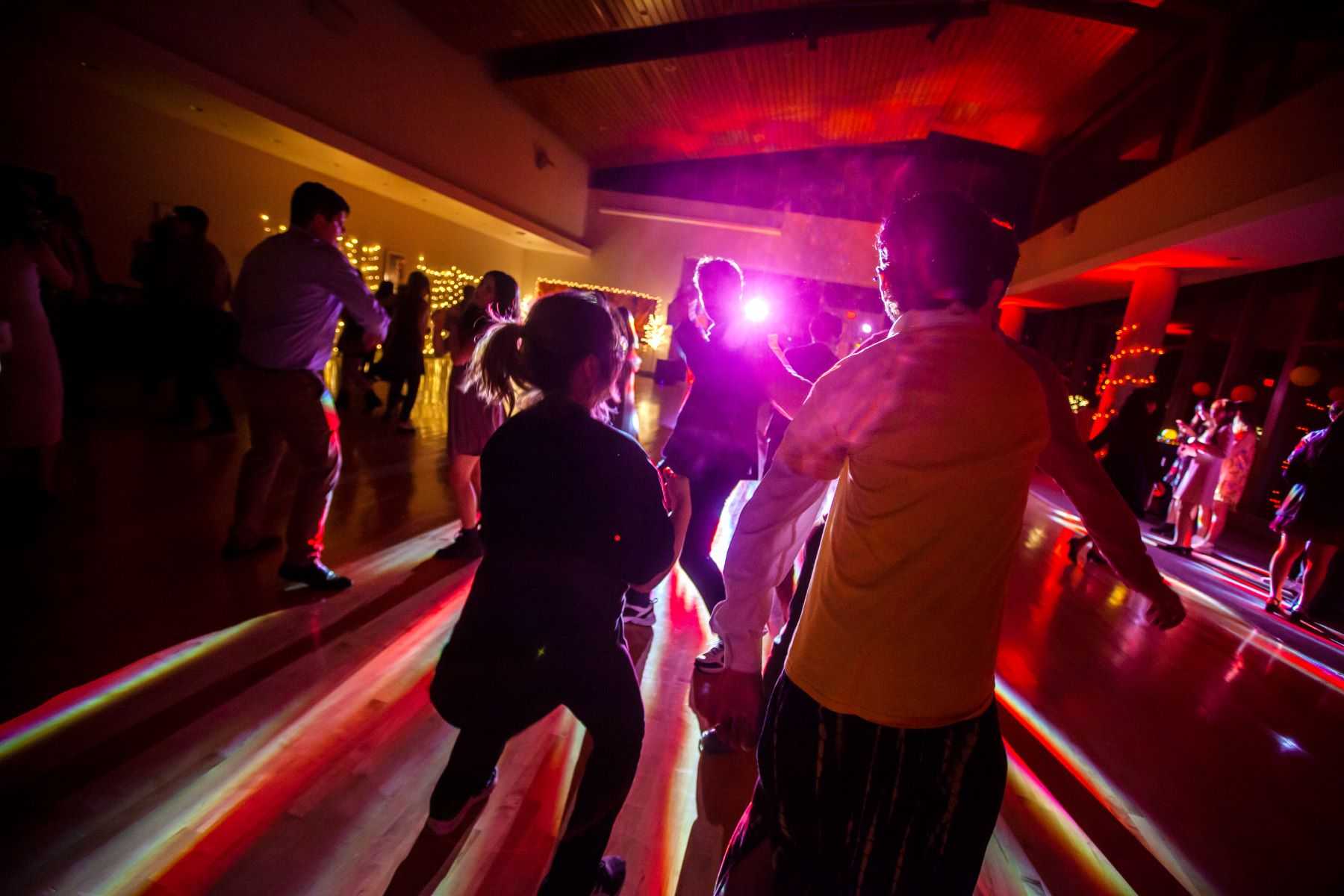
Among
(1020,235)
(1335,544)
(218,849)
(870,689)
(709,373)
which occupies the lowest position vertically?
(218,849)

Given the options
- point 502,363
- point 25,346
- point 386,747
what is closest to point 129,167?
point 25,346

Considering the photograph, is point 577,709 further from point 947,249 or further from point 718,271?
point 718,271

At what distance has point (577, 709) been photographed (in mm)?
1147

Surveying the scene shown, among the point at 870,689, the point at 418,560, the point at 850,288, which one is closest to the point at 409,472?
the point at 418,560

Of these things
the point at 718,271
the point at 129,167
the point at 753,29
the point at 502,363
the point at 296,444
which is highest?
the point at 753,29

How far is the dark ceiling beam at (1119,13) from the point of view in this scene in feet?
22.4

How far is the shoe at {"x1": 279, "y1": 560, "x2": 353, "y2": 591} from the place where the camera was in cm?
254

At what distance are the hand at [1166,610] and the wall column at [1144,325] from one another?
8.56 m

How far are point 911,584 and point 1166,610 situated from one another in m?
0.52

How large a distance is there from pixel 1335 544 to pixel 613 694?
5.48m

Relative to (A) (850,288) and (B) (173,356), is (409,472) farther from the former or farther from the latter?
(A) (850,288)

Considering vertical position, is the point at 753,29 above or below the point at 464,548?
above

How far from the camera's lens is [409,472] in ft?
14.6

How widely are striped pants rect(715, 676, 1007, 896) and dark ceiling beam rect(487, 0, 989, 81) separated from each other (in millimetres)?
8747
